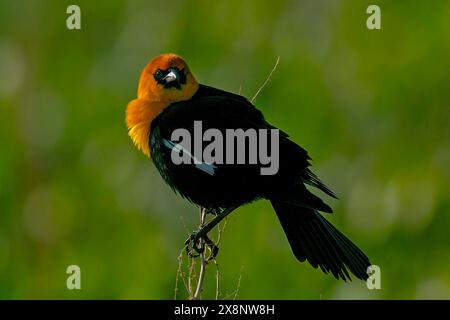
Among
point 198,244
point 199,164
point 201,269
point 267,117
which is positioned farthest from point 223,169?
point 267,117

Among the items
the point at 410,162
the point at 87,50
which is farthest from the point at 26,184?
the point at 410,162

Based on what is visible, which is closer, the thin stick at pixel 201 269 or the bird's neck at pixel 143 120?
the thin stick at pixel 201 269

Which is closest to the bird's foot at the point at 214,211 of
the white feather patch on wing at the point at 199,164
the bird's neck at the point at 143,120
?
the white feather patch on wing at the point at 199,164

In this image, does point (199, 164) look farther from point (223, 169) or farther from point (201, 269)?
point (201, 269)

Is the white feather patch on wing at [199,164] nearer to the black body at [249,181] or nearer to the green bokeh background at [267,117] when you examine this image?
the black body at [249,181]

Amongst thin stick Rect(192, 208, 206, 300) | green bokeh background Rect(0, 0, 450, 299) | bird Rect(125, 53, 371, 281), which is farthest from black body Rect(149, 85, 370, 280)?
green bokeh background Rect(0, 0, 450, 299)

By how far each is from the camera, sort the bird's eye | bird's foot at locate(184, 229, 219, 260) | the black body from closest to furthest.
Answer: the black body < bird's foot at locate(184, 229, 219, 260) < the bird's eye

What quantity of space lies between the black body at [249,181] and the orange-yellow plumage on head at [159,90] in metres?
0.05

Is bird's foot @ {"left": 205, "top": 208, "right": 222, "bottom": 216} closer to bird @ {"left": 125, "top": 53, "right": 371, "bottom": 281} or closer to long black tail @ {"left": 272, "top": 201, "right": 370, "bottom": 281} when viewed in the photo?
bird @ {"left": 125, "top": 53, "right": 371, "bottom": 281}

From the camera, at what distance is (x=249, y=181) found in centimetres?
412

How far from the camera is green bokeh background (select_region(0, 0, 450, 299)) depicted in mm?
5270

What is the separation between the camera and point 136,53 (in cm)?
539

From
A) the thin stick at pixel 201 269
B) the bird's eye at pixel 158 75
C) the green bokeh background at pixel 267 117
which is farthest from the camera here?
the green bokeh background at pixel 267 117

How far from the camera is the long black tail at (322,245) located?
4.27 meters
